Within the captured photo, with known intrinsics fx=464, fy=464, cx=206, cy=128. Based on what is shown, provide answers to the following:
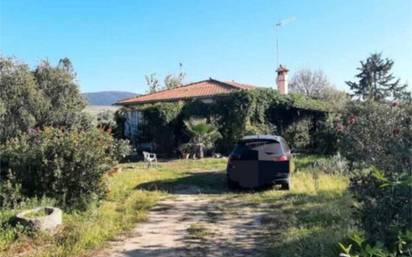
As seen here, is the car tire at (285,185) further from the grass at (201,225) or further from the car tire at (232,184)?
the car tire at (232,184)

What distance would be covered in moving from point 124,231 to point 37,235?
1.51 m

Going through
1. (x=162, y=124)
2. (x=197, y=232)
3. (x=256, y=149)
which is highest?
(x=162, y=124)

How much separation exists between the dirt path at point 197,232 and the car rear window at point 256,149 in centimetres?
171

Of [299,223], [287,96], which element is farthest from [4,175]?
[287,96]

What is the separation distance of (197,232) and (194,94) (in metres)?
22.8

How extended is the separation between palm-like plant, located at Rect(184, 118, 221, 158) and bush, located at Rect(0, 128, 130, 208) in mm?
12920

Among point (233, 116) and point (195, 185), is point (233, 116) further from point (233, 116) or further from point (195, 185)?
point (195, 185)

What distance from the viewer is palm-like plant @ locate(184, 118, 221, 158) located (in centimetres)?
2281

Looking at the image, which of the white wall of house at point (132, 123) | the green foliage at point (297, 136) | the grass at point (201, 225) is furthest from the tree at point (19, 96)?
the green foliage at point (297, 136)

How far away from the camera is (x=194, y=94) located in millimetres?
30641

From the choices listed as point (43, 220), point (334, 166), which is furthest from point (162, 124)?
point (43, 220)

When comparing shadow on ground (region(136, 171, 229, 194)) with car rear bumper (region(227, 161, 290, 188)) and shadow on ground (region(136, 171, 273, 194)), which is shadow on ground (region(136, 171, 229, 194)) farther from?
car rear bumper (region(227, 161, 290, 188))

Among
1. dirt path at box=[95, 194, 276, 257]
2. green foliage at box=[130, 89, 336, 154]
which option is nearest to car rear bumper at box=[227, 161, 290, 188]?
dirt path at box=[95, 194, 276, 257]

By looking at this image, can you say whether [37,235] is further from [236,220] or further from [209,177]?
[209,177]
